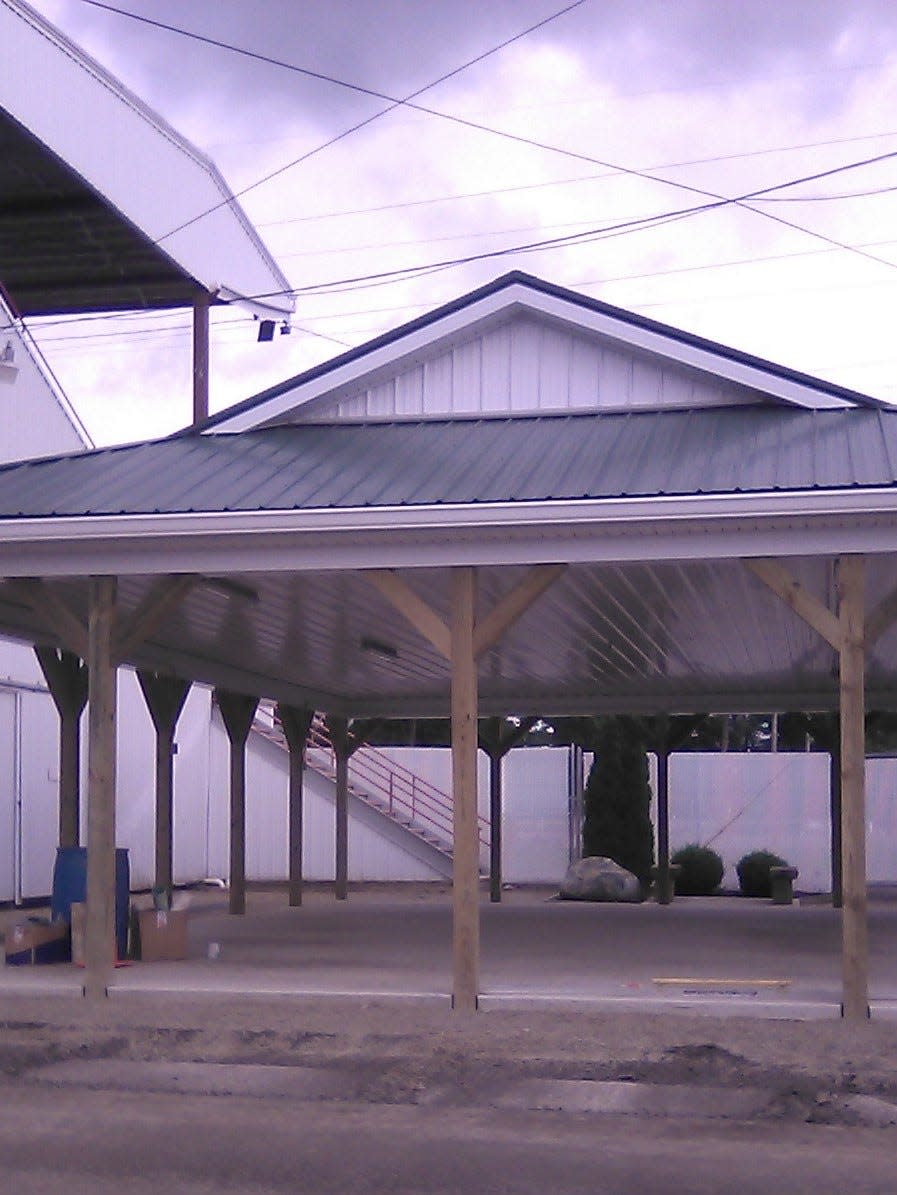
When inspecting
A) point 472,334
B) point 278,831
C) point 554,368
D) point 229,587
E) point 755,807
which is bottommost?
point 278,831

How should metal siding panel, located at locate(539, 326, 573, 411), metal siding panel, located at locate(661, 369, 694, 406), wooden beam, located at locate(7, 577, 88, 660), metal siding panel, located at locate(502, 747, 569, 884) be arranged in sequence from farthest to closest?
metal siding panel, located at locate(502, 747, 569, 884), metal siding panel, located at locate(539, 326, 573, 411), metal siding panel, located at locate(661, 369, 694, 406), wooden beam, located at locate(7, 577, 88, 660)

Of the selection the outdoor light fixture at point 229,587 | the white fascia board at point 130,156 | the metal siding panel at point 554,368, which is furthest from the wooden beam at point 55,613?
the white fascia board at point 130,156

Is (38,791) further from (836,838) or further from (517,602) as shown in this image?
(517,602)

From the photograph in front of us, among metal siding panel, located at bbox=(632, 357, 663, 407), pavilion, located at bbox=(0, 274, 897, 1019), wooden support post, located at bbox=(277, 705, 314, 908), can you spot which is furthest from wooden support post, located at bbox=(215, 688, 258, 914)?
metal siding panel, located at bbox=(632, 357, 663, 407)

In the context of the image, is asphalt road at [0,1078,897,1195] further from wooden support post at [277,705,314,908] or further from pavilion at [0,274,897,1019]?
wooden support post at [277,705,314,908]

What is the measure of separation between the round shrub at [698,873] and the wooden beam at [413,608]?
58.1 feet

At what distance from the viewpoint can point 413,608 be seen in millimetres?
11898

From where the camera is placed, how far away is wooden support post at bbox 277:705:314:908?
24.1 meters

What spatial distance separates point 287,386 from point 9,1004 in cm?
604

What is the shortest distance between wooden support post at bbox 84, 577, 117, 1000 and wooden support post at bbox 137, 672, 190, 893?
21.8 ft

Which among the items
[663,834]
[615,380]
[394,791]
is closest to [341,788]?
[663,834]

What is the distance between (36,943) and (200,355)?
17.1 meters

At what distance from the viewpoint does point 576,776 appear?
3062 centimetres

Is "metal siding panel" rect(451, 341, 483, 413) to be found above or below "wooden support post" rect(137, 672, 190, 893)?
above
